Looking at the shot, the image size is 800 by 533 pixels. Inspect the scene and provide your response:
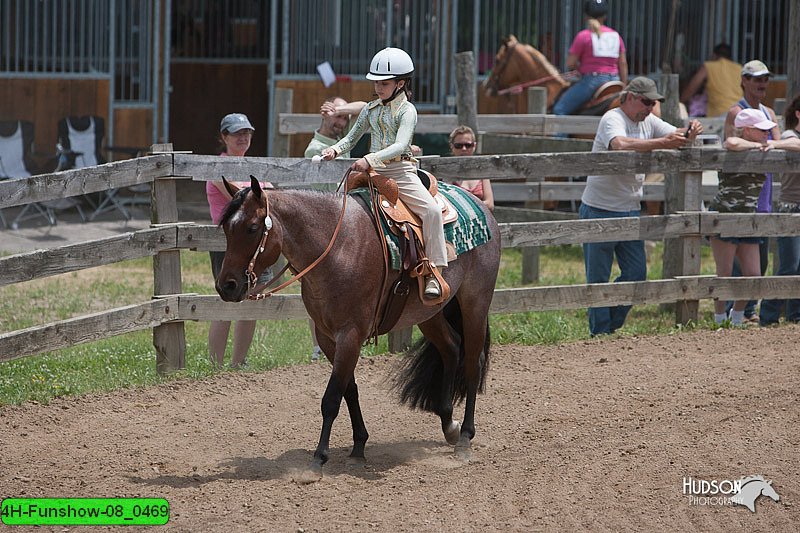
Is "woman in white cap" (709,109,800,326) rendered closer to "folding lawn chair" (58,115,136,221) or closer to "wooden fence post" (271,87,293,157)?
"wooden fence post" (271,87,293,157)

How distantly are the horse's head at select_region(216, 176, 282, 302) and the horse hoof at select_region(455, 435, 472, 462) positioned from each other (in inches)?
60.3

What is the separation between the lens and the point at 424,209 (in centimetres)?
611

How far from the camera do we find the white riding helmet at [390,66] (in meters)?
5.88

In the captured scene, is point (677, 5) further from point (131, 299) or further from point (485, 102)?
point (131, 299)

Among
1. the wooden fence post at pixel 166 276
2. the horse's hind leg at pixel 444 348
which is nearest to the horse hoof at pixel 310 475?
the horse's hind leg at pixel 444 348

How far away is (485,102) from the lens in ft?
52.3

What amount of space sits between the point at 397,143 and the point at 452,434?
1.66 meters

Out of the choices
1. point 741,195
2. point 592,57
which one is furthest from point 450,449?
point 592,57

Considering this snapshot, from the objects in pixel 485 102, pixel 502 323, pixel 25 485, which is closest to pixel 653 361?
pixel 502 323

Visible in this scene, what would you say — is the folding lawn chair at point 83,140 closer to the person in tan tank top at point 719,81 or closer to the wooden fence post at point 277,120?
the wooden fence post at point 277,120

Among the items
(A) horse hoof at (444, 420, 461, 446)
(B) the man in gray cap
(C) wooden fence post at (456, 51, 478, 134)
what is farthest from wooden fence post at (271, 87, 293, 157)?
(A) horse hoof at (444, 420, 461, 446)

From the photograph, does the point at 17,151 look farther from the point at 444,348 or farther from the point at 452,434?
the point at 452,434

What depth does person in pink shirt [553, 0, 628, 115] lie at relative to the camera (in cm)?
1348

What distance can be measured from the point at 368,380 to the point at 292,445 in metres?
1.48
